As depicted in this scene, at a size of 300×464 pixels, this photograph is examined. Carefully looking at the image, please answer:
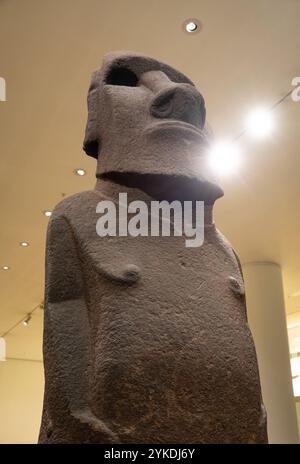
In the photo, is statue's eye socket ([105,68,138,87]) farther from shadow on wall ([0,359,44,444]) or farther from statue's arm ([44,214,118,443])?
Result: shadow on wall ([0,359,44,444])

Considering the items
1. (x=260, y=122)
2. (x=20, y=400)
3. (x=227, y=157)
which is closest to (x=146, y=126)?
(x=260, y=122)

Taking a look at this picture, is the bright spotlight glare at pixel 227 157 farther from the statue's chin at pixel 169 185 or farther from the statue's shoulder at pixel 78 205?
the statue's shoulder at pixel 78 205

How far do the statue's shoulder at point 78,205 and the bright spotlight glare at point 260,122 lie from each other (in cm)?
232

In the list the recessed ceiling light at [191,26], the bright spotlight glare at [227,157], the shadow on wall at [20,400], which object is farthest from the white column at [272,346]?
the shadow on wall at [20,400]

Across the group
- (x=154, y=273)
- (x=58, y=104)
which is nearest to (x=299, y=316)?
(x=58, y=104)

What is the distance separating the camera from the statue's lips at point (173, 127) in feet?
5.71

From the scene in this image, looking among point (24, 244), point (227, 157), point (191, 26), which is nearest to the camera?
point (191, 26)

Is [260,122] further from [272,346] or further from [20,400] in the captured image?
[20,400]

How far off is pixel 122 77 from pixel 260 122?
6.77ft

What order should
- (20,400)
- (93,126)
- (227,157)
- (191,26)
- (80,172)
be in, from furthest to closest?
1. (20,400)
2. (80,172)
3. (227,157)
4. (191,26)
5. (93,126)

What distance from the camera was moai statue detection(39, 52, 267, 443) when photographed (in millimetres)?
1393

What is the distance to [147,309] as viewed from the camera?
148cm
